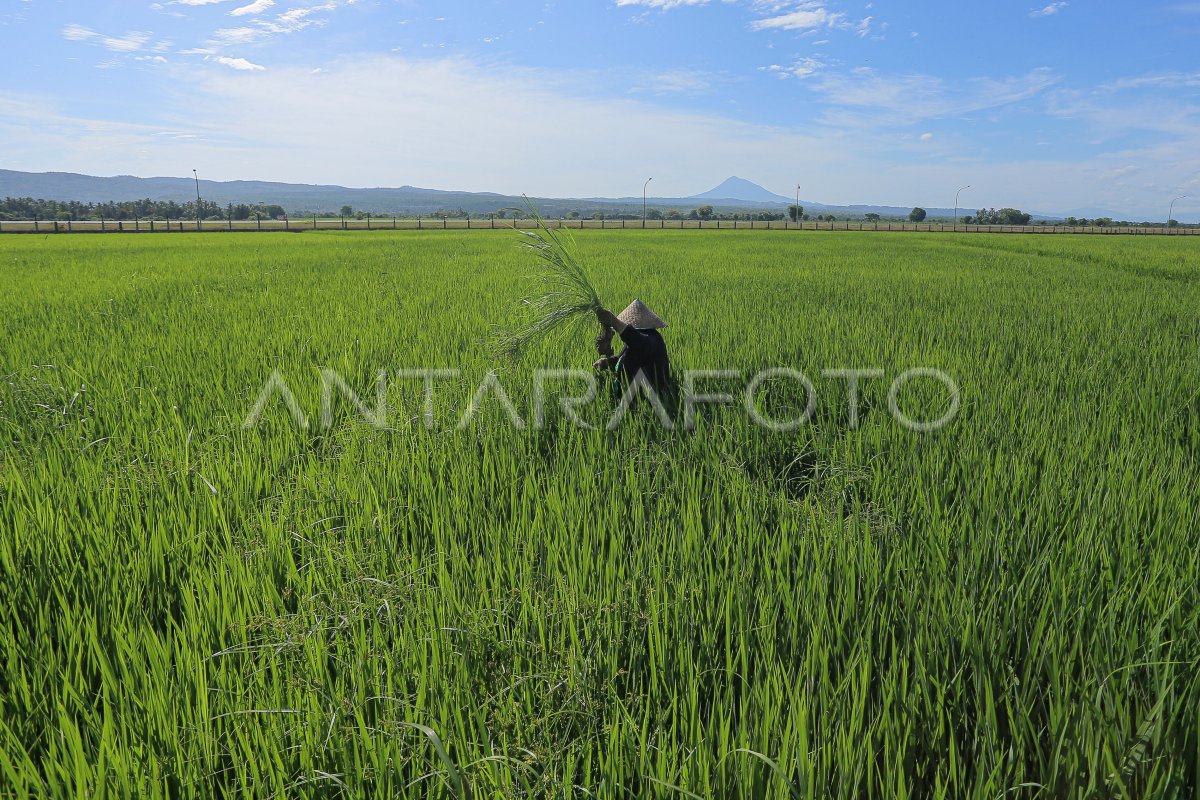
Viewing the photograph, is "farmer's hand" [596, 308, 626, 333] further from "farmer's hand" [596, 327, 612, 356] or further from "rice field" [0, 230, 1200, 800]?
"rice field" [0, 230, 1200, 800]

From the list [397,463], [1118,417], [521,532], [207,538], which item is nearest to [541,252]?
[397,463]

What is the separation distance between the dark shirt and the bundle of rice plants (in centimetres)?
22

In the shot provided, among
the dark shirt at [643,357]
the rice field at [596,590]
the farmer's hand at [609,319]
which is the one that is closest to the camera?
the rice field at [596,590]

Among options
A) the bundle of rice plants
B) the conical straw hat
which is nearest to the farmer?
the conical straw hat

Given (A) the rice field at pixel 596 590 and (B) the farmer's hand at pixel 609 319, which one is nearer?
(A) the rice field at pixel 596 590

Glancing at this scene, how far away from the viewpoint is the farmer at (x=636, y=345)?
9.67 feet

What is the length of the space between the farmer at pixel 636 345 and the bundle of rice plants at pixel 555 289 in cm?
13

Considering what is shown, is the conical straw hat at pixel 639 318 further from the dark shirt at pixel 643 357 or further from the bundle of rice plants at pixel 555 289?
the bundle of rice plants at pixel 555 289

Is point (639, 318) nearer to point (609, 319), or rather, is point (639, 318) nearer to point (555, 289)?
point (609, 319)

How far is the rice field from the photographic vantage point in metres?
1.11

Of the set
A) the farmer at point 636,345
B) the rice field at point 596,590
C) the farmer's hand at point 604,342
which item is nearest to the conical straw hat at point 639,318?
the farmer at point 636,345

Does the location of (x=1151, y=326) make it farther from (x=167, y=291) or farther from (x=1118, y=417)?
(x=167, y=291)

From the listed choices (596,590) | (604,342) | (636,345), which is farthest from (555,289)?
(596,590)

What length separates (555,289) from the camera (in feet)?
10.5
